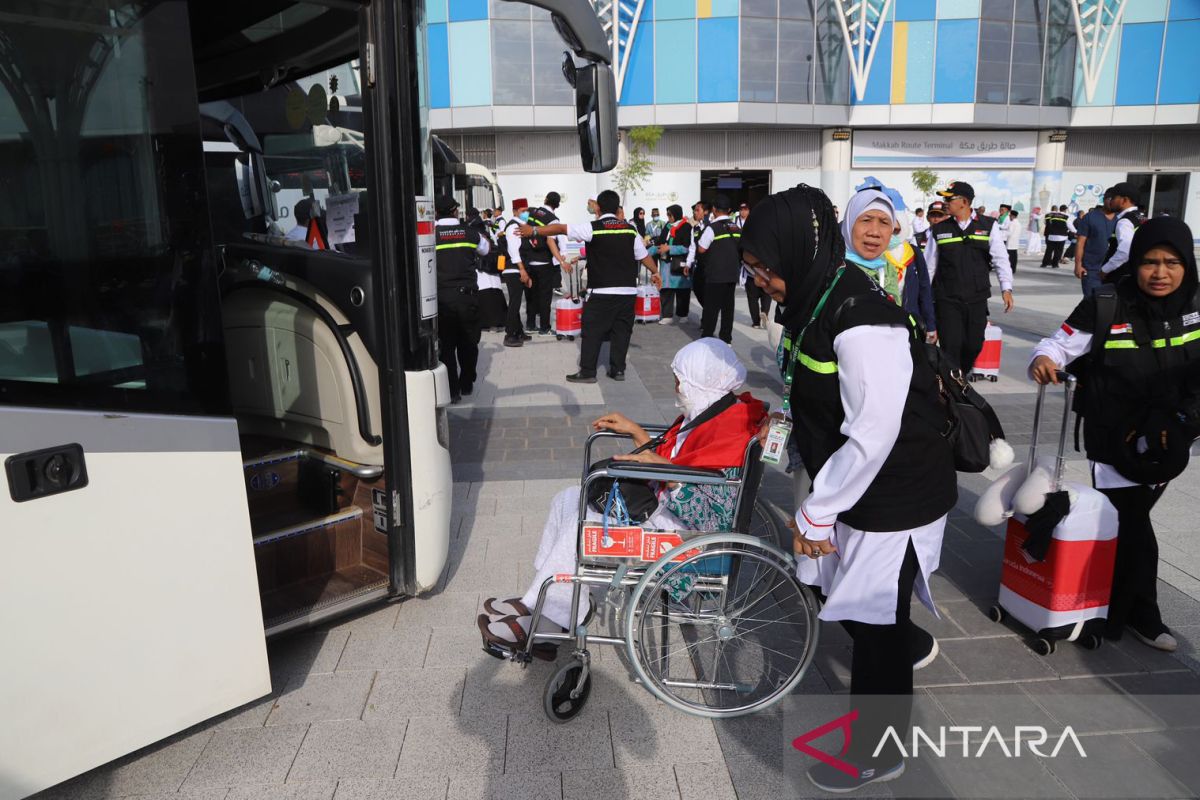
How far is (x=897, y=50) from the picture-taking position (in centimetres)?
3278

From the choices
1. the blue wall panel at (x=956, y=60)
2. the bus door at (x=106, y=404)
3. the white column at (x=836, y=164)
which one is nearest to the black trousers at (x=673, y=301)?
the bus door at (x=106, y=404)

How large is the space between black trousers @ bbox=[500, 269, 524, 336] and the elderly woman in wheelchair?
864cm

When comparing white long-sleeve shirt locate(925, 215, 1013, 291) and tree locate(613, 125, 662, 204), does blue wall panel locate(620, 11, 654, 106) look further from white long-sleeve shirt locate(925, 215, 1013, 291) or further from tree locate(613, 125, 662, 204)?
white long-sleeve shirt locate(925, 215, 1013, 291)

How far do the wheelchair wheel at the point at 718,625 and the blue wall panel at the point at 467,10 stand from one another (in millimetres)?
31390

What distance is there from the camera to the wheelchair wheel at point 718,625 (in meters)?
2.92

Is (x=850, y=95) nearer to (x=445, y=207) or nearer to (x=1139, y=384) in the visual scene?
(x=445, y=207)

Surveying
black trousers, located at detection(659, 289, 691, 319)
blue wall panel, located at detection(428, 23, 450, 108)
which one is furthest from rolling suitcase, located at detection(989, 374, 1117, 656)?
blue wall panel, located at detection(428, 23, 450, 108)

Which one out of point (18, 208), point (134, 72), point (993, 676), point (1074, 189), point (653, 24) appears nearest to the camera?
point (18, 208)

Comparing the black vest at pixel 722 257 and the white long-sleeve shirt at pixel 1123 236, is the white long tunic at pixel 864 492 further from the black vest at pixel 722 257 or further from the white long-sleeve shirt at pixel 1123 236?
the black vest at pixel 722 257

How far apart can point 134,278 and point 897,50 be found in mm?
35443

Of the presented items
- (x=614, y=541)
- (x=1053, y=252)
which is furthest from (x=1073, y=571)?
(x=1053, y=252)

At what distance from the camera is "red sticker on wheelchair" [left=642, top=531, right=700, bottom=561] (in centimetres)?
301

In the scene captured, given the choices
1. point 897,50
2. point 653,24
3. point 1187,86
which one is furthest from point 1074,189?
point 653,24

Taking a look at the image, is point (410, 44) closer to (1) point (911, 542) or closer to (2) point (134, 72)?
(2) point (134, 72)
